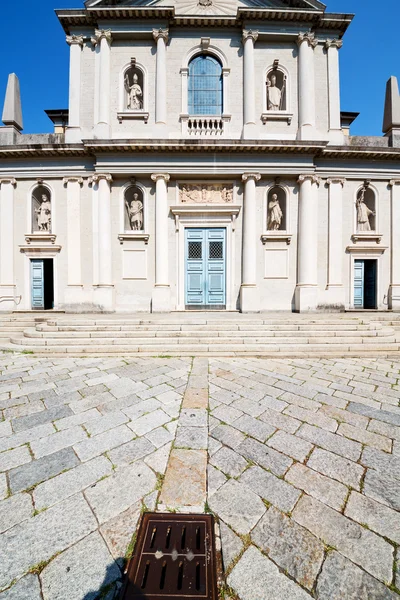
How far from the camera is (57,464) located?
7.55ft

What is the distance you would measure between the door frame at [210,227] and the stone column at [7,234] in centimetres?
748

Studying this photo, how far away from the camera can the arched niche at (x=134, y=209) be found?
11.0m

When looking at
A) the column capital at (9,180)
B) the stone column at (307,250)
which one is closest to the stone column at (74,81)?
the column capital at (9,180)

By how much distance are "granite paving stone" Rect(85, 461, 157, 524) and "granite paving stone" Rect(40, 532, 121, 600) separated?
0.70 ft

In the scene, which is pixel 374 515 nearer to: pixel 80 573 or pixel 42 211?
pixel 80 573

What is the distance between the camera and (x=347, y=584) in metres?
1.39

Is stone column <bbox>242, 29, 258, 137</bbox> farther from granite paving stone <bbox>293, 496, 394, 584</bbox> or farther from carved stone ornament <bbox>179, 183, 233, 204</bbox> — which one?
granite paving stone <bbox>293, 496, 394, 584</bbox>

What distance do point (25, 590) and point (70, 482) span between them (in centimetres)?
75

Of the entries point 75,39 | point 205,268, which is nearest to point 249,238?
point 205,268

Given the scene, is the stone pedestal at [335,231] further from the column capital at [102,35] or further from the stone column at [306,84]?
the column capital at [102,35]

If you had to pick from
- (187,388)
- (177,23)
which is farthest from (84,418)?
(177,23)

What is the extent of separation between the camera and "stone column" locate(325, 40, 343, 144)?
11.4m

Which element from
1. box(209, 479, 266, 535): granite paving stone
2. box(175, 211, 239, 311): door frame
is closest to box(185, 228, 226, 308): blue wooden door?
box(175, 211, 239, 311): door frame

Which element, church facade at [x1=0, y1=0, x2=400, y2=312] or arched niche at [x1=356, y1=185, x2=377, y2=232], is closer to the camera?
church facade at [x1=0, y1=0, x2=400, y2=312]
